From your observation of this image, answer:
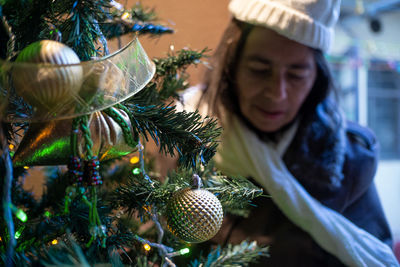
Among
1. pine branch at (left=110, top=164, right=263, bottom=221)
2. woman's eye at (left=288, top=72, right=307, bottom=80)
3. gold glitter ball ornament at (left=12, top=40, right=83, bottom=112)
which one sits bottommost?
pine branch at (left=110, top=164, right=263, bottom=221)

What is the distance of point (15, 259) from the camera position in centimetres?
28

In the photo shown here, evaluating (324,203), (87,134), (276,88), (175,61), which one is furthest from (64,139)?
(324,203)

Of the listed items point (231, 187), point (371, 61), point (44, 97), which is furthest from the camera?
point (371, 61)

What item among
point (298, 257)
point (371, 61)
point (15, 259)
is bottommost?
point (298, 257)

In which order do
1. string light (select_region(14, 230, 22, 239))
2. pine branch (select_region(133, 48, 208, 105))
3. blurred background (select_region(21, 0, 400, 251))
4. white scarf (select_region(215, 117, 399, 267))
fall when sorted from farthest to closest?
1. blurred background (select_region(21, 0, 400, 251))
2. white scarf (select_region(215, 117, 399, 267))
3. pine branch (select_region(133, 48, 208, 105))
4. string light (select_region(14, 230, 22, 239))

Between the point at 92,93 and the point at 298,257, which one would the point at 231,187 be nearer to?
the point at 92,93

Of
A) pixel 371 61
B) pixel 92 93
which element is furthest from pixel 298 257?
pixel 371 61

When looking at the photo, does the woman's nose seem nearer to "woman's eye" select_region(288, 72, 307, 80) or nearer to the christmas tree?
"woman's eye" select_region(288, 72, 307, 80)

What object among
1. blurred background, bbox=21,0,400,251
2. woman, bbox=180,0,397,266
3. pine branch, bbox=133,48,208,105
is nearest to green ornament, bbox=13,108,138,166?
pine branch, bbox=133,48,208,105

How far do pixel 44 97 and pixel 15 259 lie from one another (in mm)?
165

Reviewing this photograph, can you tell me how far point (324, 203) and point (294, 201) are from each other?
3.8 inches

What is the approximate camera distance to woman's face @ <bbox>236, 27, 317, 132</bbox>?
0.63 meters

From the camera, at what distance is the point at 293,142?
2.56ft

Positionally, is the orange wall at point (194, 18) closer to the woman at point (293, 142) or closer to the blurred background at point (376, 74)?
the woman at point (293, 142)
